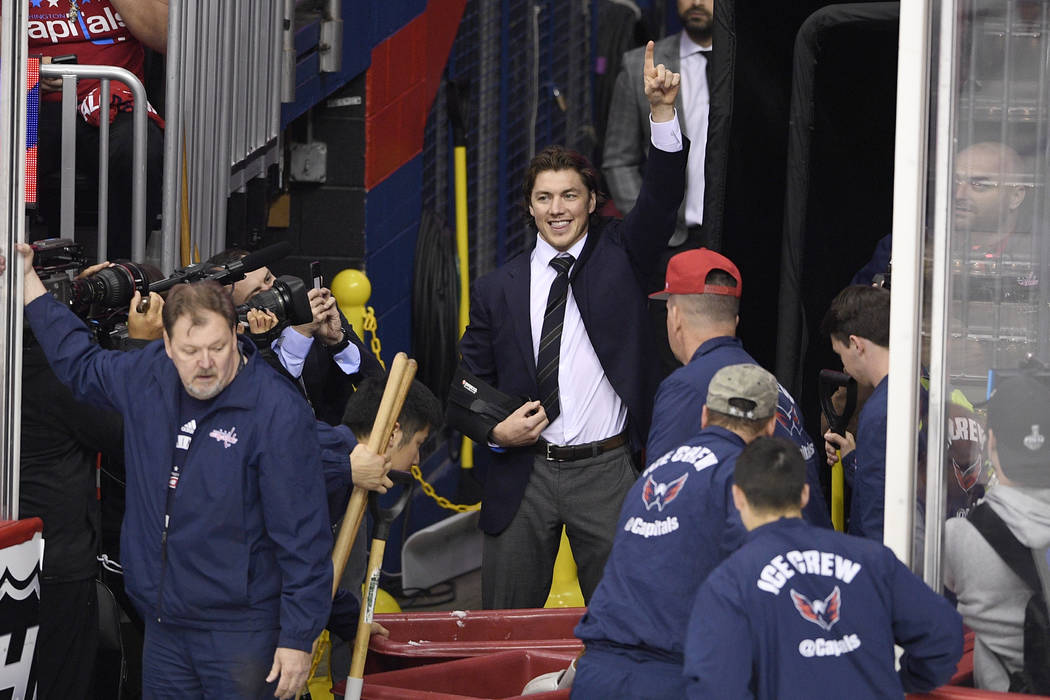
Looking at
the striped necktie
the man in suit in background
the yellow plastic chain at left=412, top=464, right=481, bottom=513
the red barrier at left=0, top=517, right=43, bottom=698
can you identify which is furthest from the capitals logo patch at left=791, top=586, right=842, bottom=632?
the yellow plastic chain at left=412, top=464, right=481, bottom=513

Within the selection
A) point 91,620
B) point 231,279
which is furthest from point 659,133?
point 91,620

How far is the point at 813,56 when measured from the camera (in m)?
5.81

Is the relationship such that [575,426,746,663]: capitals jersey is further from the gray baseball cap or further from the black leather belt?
the black leather belt

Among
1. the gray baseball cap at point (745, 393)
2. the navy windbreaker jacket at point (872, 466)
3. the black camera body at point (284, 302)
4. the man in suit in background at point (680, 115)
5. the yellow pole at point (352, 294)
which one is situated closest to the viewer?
the gray baseball cap at point (745, 393)

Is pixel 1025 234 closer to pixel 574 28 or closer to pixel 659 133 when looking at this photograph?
pixel 659 133

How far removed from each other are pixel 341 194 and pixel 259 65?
1.00 metres

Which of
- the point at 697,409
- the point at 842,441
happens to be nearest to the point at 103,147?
the point at 697,409

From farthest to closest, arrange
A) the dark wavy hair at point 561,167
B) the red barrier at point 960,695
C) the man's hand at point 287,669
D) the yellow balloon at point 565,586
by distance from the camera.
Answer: the yellow balloon at point 565,586, the dark wavy hair at point 561,167, the man's hand at point 287,669, the red barrier at point 960,695

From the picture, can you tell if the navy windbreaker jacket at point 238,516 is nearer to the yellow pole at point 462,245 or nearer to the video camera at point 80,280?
the video camera at point 80,280

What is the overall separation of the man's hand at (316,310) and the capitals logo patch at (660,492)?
74.6 inches

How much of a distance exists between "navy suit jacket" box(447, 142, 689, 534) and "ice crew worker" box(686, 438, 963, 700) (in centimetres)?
183

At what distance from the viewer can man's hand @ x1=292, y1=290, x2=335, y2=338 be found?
17.7 ft

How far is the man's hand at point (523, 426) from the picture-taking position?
17.1ft

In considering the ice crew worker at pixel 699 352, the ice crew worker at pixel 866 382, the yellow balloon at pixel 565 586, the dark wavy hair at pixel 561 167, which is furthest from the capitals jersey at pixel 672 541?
the yellow balloon at pixel 565 586
